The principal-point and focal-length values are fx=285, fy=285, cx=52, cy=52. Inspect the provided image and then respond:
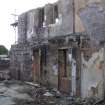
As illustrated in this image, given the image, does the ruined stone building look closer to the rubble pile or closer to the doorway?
the doorway

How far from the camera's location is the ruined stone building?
46.3 ft

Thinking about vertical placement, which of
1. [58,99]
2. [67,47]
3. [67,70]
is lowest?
[58,99]

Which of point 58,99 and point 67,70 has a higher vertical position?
point 67,70

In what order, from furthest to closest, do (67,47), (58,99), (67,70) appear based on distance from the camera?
(67,70) < (67,47) < (58,99)

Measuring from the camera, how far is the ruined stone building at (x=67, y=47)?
14109 millimetres

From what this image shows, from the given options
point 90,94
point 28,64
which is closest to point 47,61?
point 28,64

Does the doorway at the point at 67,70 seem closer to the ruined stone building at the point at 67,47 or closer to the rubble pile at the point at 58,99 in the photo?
the ruined stone building at the point at 67,47

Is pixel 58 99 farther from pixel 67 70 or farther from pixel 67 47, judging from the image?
pixel 67 47

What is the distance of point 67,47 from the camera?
16688mm

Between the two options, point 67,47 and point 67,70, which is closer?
point 67,47

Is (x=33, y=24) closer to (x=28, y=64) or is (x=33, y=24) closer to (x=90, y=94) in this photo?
(x=28, y=64)

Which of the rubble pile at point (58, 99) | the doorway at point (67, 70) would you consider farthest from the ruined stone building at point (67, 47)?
the rubble pile at point (58, 99)

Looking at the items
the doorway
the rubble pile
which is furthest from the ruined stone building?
the rubble pile

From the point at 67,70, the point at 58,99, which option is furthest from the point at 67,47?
the point at 58,99
